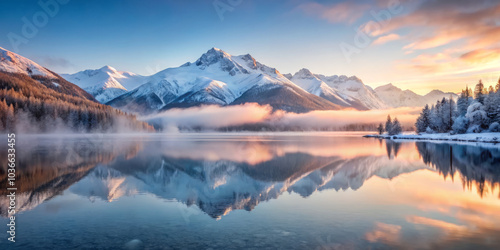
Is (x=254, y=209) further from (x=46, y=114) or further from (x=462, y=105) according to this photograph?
(x=46, y=114)

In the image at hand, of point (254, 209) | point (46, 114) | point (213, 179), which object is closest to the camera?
point (254, 209)

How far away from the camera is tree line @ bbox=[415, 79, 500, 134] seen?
10160cm

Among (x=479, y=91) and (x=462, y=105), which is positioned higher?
(x=479, y=91)

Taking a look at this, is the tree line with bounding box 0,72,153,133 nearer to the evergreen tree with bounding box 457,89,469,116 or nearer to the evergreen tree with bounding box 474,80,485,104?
the evergreen tree with bounding box 457,89,469,116

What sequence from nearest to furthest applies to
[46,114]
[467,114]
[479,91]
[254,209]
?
1. [254,209]
2. [467,114]
3. [479,91]
4. [46,114]

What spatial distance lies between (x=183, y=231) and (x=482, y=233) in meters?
14.8

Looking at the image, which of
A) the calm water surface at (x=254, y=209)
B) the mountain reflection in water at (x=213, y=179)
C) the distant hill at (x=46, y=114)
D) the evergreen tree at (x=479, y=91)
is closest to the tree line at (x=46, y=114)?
the distant hill at (x=46, y=114)

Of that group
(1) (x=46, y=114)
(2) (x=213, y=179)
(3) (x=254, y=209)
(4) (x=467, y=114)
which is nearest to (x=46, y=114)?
(1) (x=46, y=114)

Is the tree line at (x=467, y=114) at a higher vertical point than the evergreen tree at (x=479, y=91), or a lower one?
lower

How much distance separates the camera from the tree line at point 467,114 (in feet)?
333

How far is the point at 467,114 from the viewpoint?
4341 inches

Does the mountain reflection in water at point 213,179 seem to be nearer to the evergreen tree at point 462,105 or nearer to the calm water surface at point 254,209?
the calm water surface at point 254,209

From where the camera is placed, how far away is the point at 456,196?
24781 mm

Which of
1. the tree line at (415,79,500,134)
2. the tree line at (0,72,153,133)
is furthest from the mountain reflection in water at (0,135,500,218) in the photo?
the tree line at (0,72,153,133)
